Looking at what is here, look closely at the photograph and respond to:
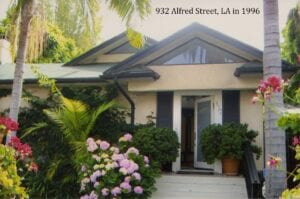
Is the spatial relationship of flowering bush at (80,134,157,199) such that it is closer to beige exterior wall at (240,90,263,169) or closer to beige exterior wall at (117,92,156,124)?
beige exterior wall at (117,92,156,124)

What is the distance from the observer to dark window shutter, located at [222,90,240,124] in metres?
12.5

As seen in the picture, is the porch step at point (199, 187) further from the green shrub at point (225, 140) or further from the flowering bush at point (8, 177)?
the flowering bush at point (8, 177)

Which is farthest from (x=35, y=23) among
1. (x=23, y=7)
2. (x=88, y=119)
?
(x=88, y=119)

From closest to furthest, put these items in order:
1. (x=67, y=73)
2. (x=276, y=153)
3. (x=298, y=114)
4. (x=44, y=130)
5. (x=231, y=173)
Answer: (x=298, y=114)
(x=276, y=153)
(x=231, y=173)
(x=44, y=130)
(x=67, y=73)

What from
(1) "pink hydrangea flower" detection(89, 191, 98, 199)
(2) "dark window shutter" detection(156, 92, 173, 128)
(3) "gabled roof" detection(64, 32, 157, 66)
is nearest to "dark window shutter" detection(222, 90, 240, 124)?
(2) "dark window shutter" detection(156, 92, 173, 128)

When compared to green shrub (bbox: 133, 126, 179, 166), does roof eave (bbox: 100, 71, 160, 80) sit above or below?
above

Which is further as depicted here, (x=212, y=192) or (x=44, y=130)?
(x=44, y=130)

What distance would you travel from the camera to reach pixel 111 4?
10.6 metres

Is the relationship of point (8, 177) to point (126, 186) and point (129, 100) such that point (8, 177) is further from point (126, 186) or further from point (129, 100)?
point (129, 100)

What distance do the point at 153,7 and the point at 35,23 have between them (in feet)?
10.7

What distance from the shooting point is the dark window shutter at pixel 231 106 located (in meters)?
12.5

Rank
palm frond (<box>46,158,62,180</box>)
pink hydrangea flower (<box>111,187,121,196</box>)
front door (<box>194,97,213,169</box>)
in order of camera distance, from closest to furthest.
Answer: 1. pink hydrangea flower (<box>111,187,121,196</box>)
2. palm frond (<box>46,158,62,180</box>)
3. front door (<box>194,97,213,169</box>)

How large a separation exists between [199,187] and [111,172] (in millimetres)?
2532

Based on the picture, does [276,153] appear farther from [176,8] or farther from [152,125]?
[152,125]
